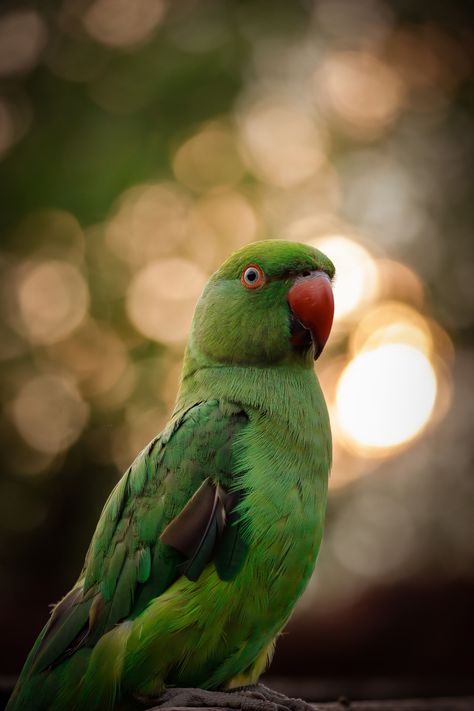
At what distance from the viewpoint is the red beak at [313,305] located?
3484mm

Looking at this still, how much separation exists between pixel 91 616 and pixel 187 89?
34.0 ft

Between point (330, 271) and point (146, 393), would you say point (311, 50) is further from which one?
point (330, 271)

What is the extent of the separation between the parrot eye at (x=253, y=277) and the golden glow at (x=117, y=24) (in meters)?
9.70

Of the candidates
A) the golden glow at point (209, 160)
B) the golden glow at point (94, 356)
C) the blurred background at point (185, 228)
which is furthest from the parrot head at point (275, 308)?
the golden glow at point (209, 160)

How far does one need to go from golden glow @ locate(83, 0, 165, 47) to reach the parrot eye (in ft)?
31.8

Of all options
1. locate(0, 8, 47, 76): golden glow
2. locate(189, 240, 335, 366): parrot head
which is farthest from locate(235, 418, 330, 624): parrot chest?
locate(0, 8, 47, 76): golden glow

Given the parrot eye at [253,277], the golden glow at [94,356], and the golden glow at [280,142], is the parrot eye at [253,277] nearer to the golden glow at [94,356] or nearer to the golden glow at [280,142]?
the golden glow at [94,356]

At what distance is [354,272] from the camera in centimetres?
961

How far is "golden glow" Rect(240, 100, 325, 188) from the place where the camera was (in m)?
11.8

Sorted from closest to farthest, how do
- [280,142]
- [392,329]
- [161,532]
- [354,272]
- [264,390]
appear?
1. [161,532]
2. [264,390]
3. [354,272]
4. [392,329]
5. [280,142]

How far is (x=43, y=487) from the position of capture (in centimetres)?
1144

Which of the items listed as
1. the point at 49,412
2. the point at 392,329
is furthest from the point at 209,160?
the point at 49,412

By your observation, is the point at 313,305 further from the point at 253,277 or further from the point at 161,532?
the point at 161,532

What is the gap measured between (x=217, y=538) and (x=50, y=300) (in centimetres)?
910
